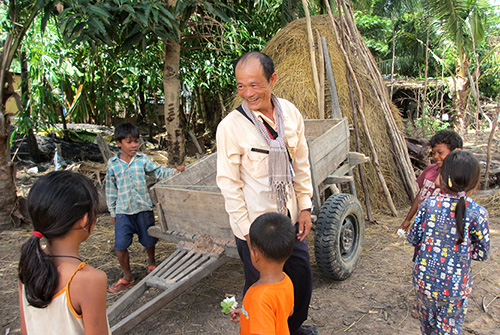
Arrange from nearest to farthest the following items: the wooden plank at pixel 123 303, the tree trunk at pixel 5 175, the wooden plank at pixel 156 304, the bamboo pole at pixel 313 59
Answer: the wooden plank at pixel 156 304 → the wooden plank at pixel 123 303 → the tree trunk at pixel 5 175 → the bamboo pole at pixel 313 59

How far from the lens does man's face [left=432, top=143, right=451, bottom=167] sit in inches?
118

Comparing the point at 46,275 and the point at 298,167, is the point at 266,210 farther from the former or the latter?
the point at 46,275

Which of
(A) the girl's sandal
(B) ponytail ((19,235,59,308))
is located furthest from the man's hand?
(A) the girl's sandal

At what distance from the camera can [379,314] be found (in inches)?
120

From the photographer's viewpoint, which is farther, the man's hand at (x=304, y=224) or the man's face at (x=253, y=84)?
the man's hand at (x=304, y=224)

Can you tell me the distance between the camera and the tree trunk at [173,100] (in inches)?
239

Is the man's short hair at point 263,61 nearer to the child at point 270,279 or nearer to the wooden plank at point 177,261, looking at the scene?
the child at point 270,279

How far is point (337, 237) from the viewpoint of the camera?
10.9 feet

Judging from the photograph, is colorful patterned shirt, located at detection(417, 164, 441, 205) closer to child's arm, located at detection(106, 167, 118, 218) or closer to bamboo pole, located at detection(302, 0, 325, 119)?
bamboo pole, located at detection(302, 0, 325, 119)

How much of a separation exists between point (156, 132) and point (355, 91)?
9.75 metres

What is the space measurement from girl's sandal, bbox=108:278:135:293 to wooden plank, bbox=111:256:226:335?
1.22m

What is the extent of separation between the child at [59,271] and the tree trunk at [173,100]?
16.4 feet

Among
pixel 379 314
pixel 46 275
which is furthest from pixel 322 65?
pixel 46 275

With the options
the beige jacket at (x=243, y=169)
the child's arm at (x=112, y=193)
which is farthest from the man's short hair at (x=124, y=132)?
the beige jacket at (x=243, y=169)
